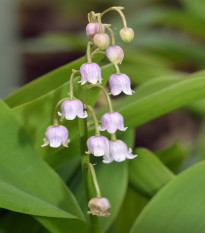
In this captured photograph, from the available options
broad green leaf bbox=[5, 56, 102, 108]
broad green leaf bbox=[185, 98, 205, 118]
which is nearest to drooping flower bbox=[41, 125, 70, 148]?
broad green leaf bbox=[5, 56, 102, 108]

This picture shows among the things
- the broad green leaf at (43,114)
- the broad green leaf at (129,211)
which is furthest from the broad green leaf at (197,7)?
the broad green leaf at (43,114)

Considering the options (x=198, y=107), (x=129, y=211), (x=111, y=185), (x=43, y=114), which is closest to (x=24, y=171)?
(x=43, y=114)

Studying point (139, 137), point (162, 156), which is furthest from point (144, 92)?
point (139, 137)

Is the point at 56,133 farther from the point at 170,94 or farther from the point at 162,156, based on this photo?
the point at 162,156

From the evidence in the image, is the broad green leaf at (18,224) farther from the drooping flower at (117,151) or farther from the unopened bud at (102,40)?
the unopened bud at (102,40)

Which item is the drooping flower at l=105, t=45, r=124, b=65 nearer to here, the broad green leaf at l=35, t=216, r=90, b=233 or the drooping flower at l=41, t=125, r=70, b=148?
the drooping flower at l=41, t=125, r=70, b=148

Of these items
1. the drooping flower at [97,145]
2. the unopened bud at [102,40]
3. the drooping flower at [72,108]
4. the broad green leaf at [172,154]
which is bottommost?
the broad green leaf at [172,154]
